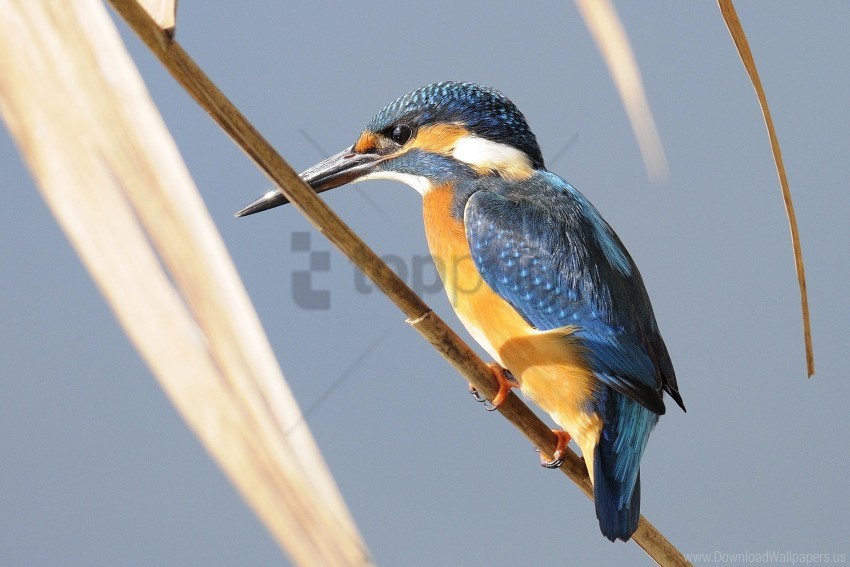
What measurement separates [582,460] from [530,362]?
0.17m

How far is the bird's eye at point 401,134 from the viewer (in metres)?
1.19

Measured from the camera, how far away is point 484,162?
46.8 inches

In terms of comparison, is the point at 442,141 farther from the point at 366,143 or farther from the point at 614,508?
the point at 614,508

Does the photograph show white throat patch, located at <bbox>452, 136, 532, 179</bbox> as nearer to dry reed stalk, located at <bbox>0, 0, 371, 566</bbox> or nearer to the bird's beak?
the bird's beak

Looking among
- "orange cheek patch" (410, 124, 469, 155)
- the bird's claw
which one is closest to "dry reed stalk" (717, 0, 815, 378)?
the bird's claw

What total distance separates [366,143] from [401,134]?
5cm

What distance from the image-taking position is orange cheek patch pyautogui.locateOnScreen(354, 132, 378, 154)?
1.21 metres

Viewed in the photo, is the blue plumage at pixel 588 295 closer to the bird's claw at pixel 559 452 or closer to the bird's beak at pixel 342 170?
the bird's claw at pixel 559 452

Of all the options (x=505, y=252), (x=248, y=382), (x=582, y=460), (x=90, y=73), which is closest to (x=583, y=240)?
(x=505, y=252)

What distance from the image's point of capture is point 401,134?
1.20m

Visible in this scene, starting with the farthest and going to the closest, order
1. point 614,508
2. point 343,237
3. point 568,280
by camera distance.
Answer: point 568,280, point 614,508, point 343,237

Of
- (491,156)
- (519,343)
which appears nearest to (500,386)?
(519,343)

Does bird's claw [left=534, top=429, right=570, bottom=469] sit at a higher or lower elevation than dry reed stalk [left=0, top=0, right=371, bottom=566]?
lower

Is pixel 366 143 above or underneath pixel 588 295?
above
